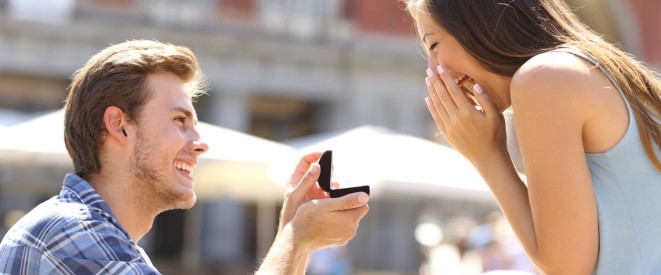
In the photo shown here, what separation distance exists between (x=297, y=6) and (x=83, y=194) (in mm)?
16869

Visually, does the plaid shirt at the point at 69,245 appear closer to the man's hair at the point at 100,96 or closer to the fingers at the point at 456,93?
the man's hair at the point at 100,96

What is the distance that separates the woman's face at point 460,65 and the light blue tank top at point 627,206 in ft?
0.79

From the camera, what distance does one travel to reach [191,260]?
53.0ft

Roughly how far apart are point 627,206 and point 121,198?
1422 millimetres

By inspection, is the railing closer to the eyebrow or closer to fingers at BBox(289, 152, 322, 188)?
the eyebrow

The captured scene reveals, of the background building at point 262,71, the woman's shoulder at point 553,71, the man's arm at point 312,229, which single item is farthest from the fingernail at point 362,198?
the background building at point 262,71

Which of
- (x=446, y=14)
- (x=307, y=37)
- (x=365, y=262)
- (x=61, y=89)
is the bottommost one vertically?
(x=365, y=262)

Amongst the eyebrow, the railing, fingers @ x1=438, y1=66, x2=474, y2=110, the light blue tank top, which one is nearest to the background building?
the railing

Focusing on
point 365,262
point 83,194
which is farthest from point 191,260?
point 83,194

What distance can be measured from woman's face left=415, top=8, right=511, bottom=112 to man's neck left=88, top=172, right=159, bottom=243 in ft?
3.20

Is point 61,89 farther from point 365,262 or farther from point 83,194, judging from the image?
point 83,194

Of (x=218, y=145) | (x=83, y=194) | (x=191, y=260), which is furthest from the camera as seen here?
(x=191, y=260)

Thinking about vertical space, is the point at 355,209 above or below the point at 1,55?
above

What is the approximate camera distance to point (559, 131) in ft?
7.17
